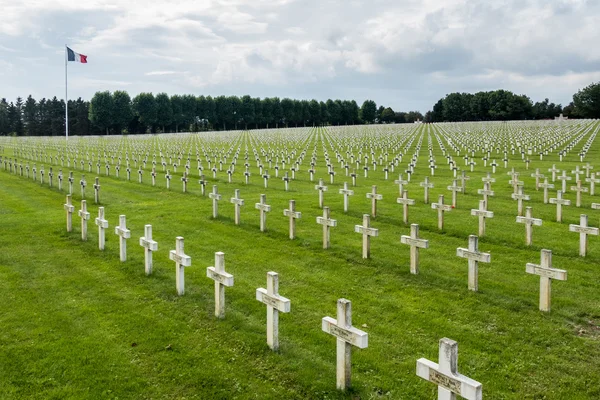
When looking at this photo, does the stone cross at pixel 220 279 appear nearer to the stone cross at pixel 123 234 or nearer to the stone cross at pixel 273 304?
the stone cross at pixel 273 304

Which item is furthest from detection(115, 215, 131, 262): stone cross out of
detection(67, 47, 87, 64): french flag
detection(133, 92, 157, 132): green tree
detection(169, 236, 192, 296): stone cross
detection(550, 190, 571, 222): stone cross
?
detection(133, 92, 157, 132): green tree

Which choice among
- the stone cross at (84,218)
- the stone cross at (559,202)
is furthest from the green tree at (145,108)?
the stone cross at (559,202)

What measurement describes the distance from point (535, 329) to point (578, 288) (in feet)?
6.39

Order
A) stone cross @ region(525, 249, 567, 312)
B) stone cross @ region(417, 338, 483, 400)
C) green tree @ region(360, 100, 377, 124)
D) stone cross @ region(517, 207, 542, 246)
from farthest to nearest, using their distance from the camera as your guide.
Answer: green tree @ region(360, 100, 377, 124) → stone cross @ region(517, 207, 542, 246) → stone cross @ region(525, 249, 567, 312) → stone cross @ region(417, 338, 483, 400)

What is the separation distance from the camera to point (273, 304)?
5926 millimetres

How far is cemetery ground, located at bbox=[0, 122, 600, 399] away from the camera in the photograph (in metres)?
5.47

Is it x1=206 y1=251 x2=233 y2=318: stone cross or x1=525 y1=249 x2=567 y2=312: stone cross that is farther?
x1=525 y1=249 x2=567 y2=312: stone cross

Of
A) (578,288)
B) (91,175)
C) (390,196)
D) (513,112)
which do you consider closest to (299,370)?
(578,288)

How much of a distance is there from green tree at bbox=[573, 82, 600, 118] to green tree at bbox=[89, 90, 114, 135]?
284 feet

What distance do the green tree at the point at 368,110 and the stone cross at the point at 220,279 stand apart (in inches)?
5013

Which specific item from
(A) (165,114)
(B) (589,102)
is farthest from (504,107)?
(A) (165,114)

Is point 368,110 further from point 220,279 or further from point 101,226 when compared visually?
point 220,279

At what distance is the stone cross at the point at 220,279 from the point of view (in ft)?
22.2

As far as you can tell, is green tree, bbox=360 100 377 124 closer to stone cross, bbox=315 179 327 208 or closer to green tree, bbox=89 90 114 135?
green tree, bbox=89 90 114 135
